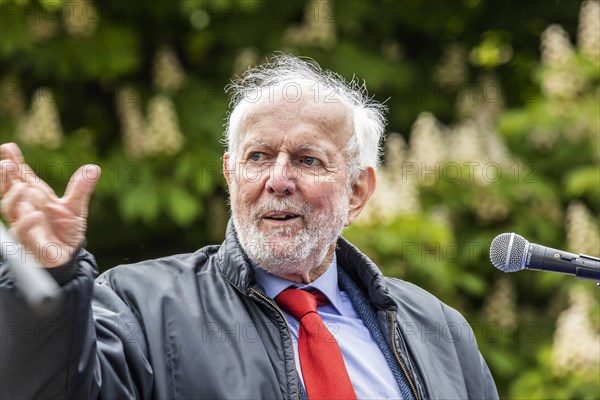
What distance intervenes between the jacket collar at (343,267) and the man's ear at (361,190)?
4.5 inches

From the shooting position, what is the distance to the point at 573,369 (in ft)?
17.5

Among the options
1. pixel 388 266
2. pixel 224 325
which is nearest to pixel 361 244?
pixel 388 266

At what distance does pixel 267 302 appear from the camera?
2693mm

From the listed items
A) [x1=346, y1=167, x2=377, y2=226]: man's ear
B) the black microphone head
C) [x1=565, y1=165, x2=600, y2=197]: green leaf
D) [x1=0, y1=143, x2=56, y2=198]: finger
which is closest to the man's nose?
[x1=346, y1=167, x2=377, y2=226]: man's ear

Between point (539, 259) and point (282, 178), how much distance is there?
0.79m

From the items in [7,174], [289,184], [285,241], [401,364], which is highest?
[7,174]

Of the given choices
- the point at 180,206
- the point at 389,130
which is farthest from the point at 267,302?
the point at 389,130

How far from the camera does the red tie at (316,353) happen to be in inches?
104

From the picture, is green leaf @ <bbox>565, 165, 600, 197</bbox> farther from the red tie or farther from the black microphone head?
the black microphone head

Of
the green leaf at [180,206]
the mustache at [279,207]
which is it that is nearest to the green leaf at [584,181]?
the green leaf at [180,206]

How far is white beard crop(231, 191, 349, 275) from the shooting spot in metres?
2.84

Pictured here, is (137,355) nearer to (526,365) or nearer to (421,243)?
(421,243)

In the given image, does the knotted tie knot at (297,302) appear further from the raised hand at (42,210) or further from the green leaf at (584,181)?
the green leaf at (584,181)

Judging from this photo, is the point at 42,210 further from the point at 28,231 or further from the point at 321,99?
the point at 321,99
